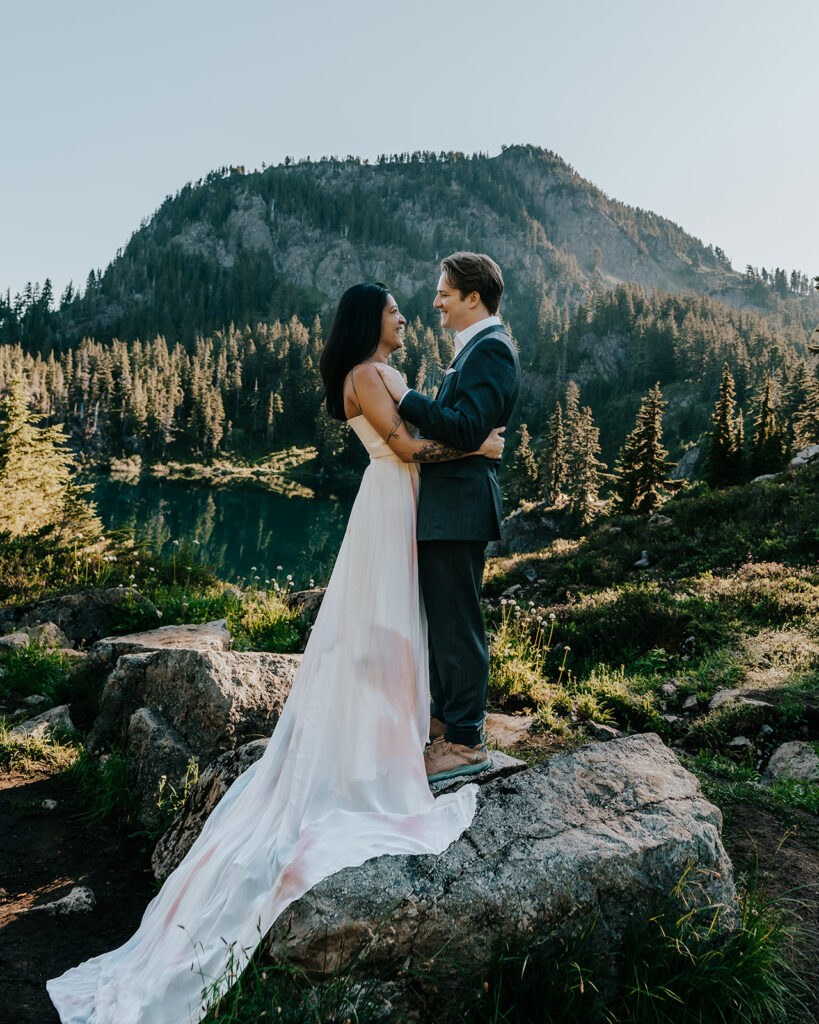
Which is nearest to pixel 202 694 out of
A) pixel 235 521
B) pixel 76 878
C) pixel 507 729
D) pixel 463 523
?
pixel 76 878

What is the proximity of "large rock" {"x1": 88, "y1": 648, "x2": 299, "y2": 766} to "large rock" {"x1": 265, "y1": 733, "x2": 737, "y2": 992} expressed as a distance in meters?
2.48

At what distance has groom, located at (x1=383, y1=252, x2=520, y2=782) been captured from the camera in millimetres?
3182

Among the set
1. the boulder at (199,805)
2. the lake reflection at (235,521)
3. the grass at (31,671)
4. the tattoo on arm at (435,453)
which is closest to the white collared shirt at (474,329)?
the tattoo on arm at (435,453)

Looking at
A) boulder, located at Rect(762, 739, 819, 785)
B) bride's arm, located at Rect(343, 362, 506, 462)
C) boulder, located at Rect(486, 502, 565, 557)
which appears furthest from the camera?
boulder, located at Rect(486, 502, 565, 557)

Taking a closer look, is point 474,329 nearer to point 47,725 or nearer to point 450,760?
point 450,760

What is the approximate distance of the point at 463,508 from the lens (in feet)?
10.5

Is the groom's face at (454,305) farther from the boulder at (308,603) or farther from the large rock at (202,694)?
the boulder at (308,603)

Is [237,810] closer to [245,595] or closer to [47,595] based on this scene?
[245,595]

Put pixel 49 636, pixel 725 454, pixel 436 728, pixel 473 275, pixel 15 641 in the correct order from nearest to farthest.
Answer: pixel 473 275 → pixel 436 728 → pixel 15 641 → pixel 49 636 → pixel 725 454

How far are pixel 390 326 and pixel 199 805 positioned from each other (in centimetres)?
296

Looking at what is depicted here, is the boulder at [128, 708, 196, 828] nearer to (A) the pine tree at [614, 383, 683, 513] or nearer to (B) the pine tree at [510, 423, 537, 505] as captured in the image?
(A) the pine tree at [614, 383, 683, 513]

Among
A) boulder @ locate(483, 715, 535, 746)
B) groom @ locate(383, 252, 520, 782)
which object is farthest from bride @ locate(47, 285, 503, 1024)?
boulder @ locate(483, 715, 535, 746)

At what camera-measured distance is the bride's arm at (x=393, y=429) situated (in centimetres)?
320

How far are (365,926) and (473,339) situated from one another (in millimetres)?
2619
